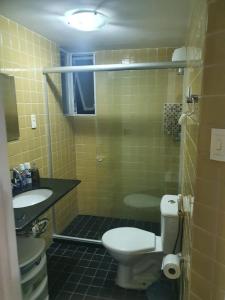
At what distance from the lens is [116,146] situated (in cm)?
300

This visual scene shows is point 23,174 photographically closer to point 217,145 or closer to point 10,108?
point 10,108

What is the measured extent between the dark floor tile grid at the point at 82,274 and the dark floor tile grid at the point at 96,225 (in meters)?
0.26

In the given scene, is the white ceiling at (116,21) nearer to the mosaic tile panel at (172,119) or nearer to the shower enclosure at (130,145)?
the shower enclosure at (130,145)

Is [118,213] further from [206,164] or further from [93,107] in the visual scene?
[206,164]

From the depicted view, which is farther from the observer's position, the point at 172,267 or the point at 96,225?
the point at 96,225

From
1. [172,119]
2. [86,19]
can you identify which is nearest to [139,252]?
[172,119]

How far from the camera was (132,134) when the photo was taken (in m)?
2.92

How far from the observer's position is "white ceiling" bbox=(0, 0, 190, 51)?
5.37 ft

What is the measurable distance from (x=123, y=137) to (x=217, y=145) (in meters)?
2.13

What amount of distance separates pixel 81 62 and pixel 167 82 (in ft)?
3.97

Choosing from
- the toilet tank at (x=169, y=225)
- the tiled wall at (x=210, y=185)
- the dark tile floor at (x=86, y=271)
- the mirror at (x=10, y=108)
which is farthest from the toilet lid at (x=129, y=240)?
the mirror at (x=10, y=108)

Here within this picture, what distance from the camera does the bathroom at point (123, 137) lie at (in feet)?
2.97

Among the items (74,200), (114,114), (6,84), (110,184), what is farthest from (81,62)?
(74,200)

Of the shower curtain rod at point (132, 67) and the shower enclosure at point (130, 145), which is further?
the shower enclosure at point (130, 145)
